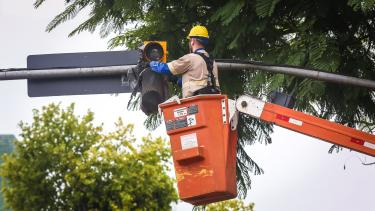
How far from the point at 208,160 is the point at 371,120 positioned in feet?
11.2

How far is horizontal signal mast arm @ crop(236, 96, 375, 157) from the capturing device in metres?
9.83

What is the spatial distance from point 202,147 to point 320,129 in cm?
156

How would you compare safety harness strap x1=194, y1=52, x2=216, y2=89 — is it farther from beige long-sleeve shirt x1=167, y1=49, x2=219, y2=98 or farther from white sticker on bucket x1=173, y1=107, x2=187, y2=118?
white sticker on bucket x1=173, y1=107, x2=187, y2=118

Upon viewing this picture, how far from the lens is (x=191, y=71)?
375 inches

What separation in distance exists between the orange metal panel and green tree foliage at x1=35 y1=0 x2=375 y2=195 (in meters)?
0.33

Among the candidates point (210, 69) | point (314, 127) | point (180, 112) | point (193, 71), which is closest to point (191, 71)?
point (193, 71)

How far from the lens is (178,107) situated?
30.2 ft

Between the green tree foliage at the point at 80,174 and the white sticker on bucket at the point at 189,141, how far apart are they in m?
24.9

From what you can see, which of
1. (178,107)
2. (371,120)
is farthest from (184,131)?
(371,120)

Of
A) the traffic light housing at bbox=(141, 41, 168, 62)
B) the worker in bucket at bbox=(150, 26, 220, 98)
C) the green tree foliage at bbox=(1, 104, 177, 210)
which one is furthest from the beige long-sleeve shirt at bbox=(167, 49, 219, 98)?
the green tree foliage at bbox=(1, 104, 177, 210)

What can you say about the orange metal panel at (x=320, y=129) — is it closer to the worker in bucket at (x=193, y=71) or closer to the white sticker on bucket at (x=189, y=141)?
the worker in bucket at (x=193, y=71)

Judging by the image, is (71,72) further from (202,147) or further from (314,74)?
(314,74)

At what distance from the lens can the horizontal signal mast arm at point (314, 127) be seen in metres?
9.83

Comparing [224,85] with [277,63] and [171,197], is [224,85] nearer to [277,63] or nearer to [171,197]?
[277,63]
